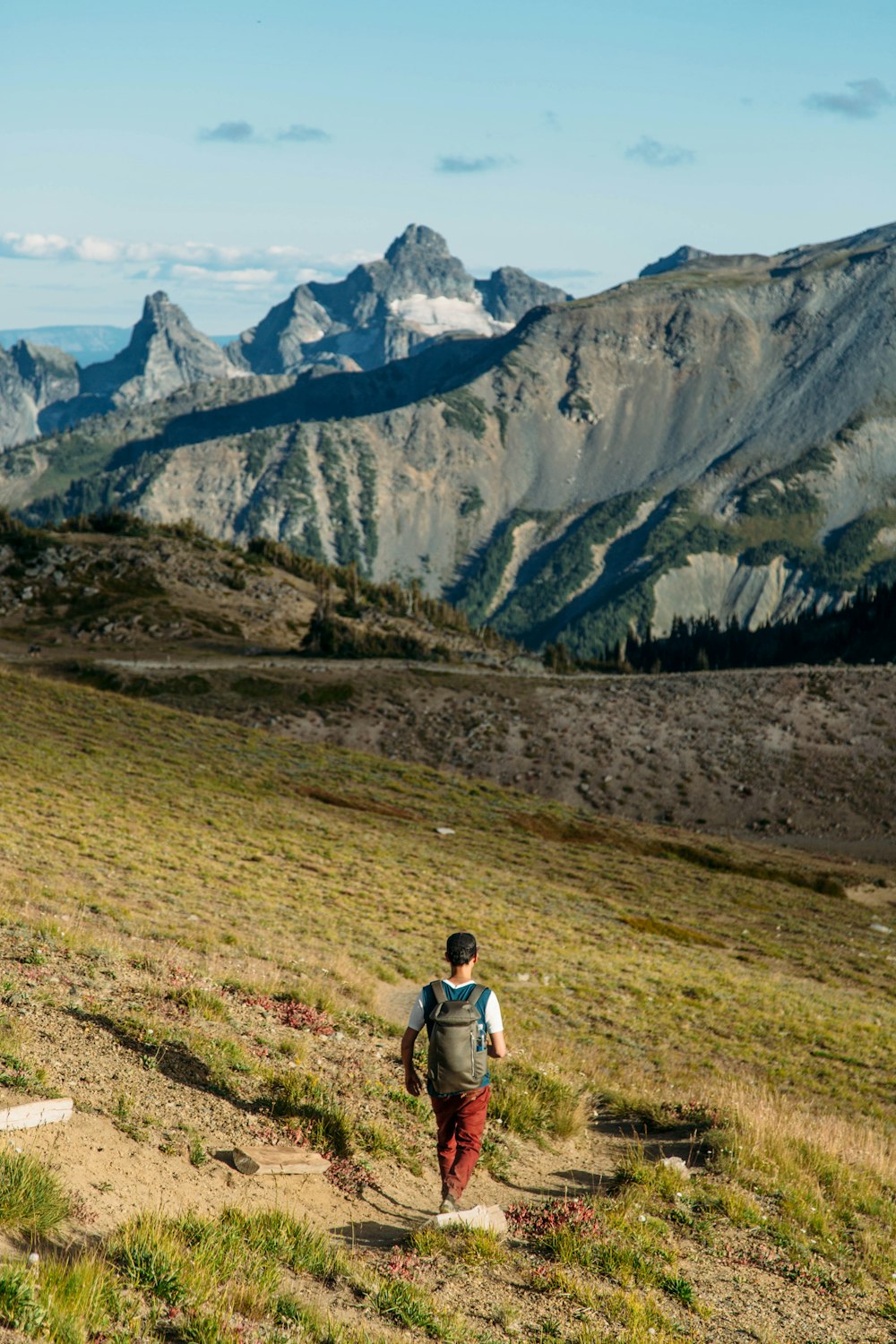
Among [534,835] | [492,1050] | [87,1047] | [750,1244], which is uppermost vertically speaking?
[492,1050]

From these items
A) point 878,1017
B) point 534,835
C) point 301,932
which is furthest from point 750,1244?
point 534,835

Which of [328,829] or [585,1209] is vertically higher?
[585,1209]

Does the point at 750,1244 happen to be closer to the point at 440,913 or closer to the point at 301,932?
the point at 301,932

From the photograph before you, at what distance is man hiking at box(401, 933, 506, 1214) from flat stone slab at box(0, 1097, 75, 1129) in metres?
3.51

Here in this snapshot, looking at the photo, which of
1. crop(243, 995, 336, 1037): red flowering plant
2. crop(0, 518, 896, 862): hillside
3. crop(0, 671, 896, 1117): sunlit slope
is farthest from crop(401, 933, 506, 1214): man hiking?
crop(0, 518, 896, 862): hillside

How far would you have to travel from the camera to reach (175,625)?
9738 cm

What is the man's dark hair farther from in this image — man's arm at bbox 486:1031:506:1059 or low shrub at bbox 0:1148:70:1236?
low shrub at bbox 0:1148:70:1236

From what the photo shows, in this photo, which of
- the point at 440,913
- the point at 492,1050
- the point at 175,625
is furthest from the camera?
the point at 175,625

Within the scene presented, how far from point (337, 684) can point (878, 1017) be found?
50777 millimetres

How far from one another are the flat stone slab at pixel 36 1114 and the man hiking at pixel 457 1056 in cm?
351

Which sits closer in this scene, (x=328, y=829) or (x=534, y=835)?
(x=328, y=829)

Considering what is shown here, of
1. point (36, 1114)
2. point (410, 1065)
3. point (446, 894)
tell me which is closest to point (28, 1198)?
point (36, 1114)

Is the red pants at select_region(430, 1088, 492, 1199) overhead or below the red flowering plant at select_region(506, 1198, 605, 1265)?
overhead

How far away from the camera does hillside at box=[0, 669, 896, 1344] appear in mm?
8750
